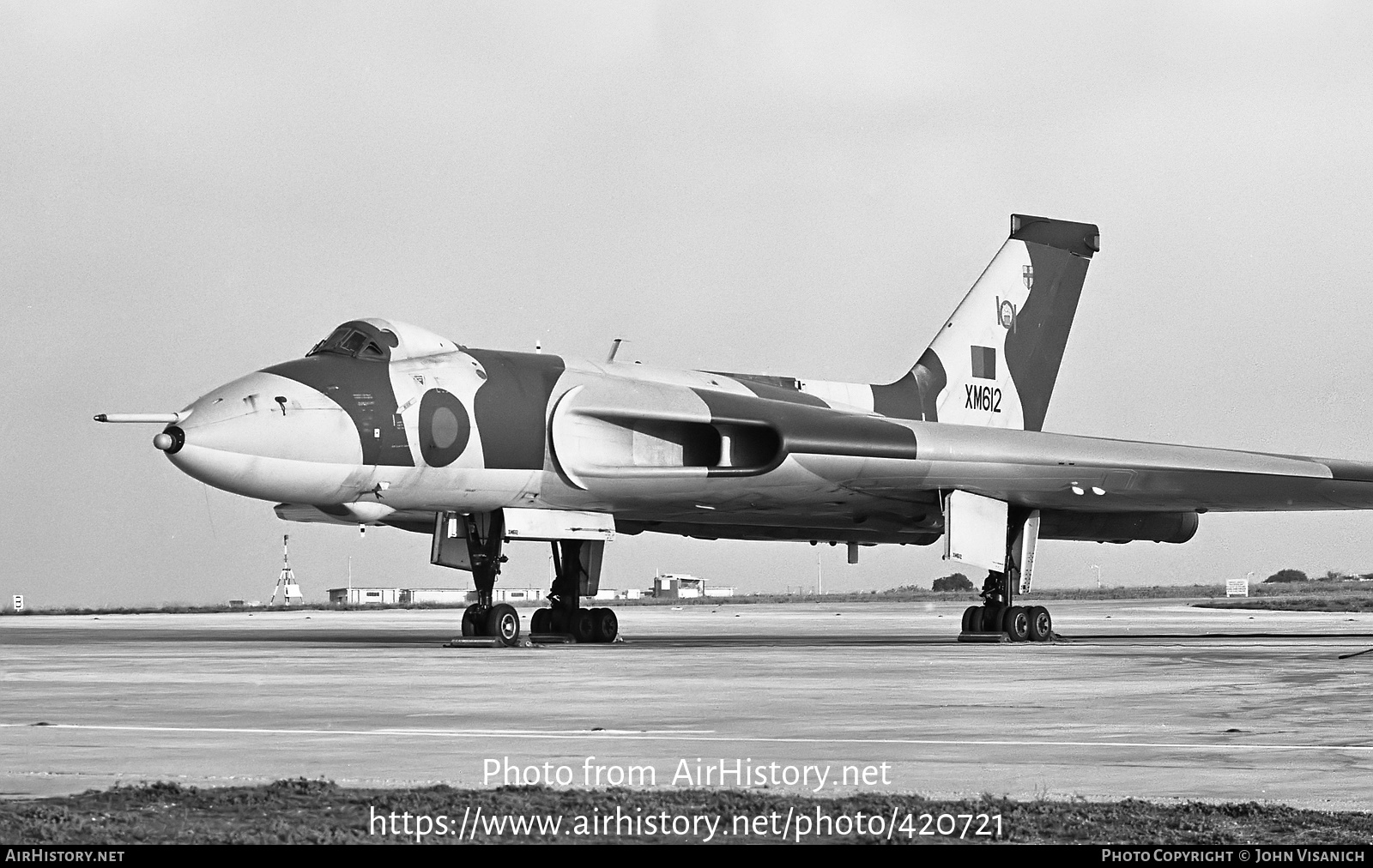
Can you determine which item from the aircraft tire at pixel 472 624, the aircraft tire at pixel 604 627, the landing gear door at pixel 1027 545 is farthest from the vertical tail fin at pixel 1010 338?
the aircraft tire at pixel 472 624

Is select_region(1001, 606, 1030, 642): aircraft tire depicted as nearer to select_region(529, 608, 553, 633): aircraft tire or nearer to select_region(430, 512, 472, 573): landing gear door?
select_region(529, 608, 553, 633): aircraft tire

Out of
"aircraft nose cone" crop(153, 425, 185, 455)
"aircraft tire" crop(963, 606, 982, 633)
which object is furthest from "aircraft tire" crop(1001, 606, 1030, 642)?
"aircraft nose cone" crop(153, 425, 185, 455)

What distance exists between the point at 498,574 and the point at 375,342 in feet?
9.31

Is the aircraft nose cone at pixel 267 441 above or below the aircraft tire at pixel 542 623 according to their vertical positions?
above

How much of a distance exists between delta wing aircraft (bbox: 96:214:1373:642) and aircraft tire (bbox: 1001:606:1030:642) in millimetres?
29

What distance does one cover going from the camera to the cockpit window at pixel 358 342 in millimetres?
16875

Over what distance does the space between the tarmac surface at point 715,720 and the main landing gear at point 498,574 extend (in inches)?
48.8

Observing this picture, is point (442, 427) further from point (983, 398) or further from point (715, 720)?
point (983, 398)

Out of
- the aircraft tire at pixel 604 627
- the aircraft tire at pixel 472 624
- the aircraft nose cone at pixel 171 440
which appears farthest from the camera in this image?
the aircraft tire at pixel 604 627

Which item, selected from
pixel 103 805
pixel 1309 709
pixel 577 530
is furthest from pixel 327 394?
pixel 103 805

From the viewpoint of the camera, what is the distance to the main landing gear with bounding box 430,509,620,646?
17047 mm

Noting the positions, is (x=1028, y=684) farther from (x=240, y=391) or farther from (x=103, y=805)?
(x=240, y=391)

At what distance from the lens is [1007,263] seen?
2500 cm

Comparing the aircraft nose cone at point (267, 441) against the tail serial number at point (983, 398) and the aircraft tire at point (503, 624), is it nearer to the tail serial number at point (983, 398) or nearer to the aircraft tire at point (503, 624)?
the aircraft tire at point (503, 624)
